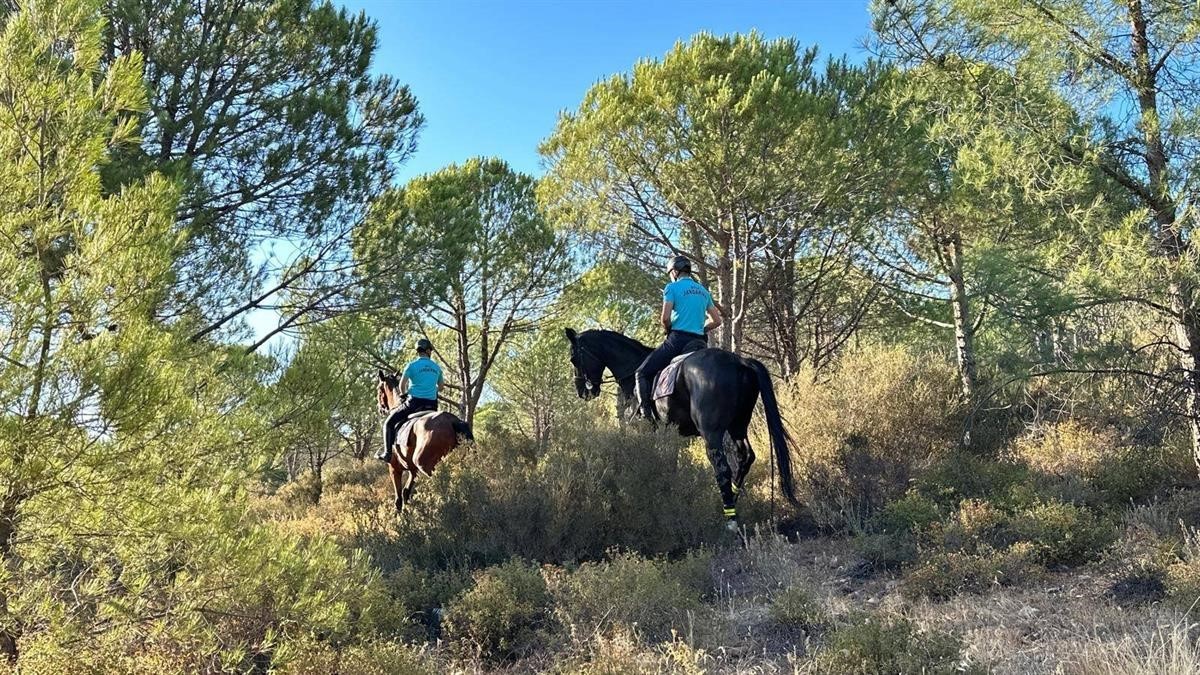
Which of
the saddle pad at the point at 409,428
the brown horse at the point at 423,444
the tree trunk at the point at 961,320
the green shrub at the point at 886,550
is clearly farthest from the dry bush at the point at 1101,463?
the saddle pad at the point at 409,428

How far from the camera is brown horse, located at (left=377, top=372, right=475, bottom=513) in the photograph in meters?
8.94

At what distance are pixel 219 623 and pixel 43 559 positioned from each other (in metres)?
0.94

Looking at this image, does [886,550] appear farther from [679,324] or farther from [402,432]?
[402,432]

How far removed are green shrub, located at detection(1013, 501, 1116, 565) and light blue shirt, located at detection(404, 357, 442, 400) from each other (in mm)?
7283

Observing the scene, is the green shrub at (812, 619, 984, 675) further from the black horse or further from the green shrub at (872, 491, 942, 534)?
the black horse

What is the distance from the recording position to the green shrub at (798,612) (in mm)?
4188

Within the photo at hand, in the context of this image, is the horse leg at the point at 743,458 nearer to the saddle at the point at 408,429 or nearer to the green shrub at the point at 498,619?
the green shrub at the point at 498,619

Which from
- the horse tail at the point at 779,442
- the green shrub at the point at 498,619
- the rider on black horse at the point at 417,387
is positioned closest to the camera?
the green shrub at the point at 498,619

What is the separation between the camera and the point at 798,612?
4254 mm

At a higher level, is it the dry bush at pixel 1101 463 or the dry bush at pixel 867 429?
the dry bush at pixel 867 429

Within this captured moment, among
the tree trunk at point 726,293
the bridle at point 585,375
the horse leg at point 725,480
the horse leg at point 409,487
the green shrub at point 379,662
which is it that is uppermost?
the tree trunk at point 726,293

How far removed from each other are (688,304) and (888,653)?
4827mm

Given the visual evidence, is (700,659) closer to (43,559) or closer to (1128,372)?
(43,559)

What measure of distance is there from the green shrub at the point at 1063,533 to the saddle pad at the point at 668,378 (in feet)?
10.6
